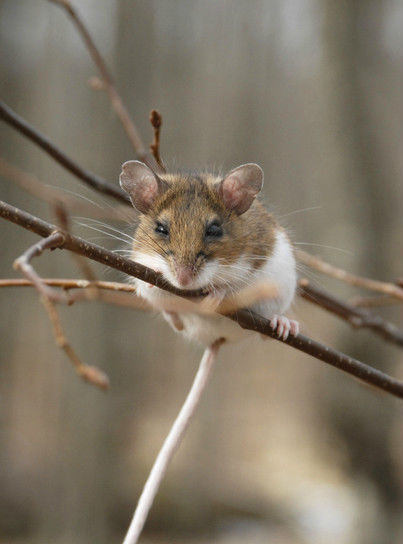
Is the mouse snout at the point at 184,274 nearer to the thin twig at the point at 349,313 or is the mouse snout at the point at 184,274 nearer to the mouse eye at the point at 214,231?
the mouse eye at the point at 214,231

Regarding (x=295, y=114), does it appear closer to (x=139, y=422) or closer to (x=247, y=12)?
Result: (x=247, y=12)

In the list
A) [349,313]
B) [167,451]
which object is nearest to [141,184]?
[167,451]

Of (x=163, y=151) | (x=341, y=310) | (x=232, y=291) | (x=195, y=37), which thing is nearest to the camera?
(x=232, y=291)

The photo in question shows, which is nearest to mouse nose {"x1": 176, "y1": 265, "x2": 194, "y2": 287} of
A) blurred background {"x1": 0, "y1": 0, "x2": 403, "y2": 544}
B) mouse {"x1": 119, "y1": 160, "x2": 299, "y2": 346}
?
mouse {"x1": 119, "y1": 160, "x2": 299, "y2": 346}

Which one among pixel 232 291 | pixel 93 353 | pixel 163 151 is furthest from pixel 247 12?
pixel 232 291

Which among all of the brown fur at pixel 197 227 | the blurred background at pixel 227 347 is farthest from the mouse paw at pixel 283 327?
the blurred background at pixel 227 347

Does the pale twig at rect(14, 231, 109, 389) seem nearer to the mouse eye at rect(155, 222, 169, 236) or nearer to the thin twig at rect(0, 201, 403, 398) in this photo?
the thin twig at rect(0, 201, 403, 398)

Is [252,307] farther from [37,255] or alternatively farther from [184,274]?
[37,255]
